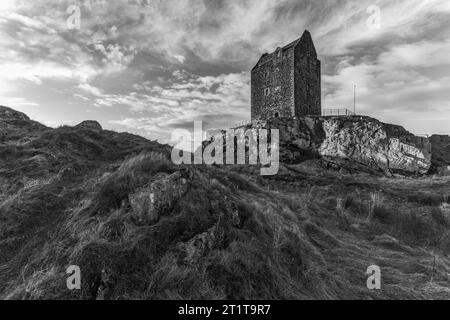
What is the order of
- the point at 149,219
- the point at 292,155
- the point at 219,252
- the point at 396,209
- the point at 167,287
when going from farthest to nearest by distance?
the point at 292,155, the point at 396,209, the point at 149,219, the point at 219,252, the point at 167,287

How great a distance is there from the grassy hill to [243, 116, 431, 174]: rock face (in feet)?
59.5

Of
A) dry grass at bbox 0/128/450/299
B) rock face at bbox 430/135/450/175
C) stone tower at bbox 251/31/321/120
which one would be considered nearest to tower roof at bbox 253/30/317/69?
stone tower at bbox 251/31/321/120

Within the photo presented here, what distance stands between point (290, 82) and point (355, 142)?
10.7 meters

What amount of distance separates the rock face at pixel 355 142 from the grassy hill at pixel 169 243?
18.1 m

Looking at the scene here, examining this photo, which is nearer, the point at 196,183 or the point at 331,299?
the point at 331,299

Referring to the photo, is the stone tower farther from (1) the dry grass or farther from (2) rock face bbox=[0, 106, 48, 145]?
(2) rock face bbox=[0, 106, 48, 145]

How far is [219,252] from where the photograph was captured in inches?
184

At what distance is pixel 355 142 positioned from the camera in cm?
2750

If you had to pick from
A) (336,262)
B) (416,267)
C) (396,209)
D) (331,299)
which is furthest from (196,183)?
(396,209)

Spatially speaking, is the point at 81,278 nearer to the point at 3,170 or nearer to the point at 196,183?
the point at 196,183

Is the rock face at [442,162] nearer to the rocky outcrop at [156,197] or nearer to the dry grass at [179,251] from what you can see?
the dry grass at [179,251]

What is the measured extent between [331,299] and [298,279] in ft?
2.14

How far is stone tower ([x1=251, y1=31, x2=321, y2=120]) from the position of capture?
31797 mm

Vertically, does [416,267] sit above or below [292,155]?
below
